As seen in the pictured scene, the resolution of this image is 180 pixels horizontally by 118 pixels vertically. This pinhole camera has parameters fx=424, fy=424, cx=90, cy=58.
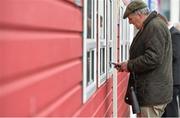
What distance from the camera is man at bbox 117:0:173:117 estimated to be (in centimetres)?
380

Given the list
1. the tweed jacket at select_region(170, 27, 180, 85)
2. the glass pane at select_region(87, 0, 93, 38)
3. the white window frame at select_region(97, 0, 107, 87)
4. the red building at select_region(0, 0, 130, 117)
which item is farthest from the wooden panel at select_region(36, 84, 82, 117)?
the tweed jacket at select_region(170, 27, 180, 85)

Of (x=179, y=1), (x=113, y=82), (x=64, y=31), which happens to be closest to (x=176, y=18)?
(x=179, y=1)

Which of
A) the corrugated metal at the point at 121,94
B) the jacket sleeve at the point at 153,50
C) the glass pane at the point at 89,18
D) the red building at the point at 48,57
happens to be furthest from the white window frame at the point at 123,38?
the glass pane at the point at 89,18

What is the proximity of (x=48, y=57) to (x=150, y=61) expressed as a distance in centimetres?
212

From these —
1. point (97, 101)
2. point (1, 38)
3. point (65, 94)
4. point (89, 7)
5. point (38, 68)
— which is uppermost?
point (89, 7)

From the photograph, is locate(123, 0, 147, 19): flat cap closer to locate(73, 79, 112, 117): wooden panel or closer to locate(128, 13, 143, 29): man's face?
locate(128, 13, 143, 29): man's face

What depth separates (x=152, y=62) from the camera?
3.81 meters

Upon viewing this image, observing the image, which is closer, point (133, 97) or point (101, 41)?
point (101, 41)

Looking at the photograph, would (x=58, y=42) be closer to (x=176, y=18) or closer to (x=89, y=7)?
(x=89, y=7)

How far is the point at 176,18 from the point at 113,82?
11.7m

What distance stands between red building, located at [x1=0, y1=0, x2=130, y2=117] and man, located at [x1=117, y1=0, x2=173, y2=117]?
64 cm

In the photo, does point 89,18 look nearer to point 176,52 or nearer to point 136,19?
point 136,19

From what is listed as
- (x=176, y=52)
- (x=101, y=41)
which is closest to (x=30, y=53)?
(x=101, y=41)

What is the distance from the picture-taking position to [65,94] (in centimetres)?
219
